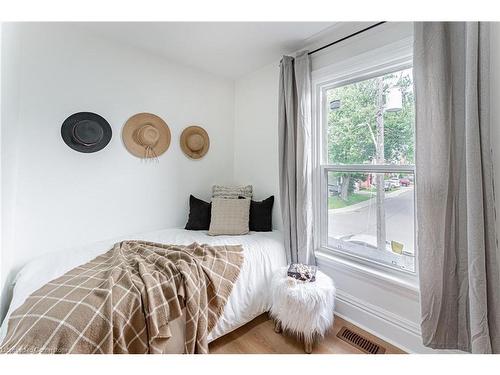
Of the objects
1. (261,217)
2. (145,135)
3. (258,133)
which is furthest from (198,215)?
(258,133)

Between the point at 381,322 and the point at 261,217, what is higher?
the point at 261,217

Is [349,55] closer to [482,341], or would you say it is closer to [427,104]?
[427,104]

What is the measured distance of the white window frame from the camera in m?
1.60


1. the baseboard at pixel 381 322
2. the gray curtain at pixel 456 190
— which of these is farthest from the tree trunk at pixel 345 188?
the baseboard at pixel 381 322

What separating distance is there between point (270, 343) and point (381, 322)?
33.1 inches

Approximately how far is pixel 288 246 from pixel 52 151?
2.14 meters

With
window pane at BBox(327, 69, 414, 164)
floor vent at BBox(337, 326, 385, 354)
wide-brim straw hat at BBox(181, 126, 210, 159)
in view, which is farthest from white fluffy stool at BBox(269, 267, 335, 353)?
wide-brim straw hat at BBox(181, 126, 210, 159)

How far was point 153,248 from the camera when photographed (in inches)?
69.1

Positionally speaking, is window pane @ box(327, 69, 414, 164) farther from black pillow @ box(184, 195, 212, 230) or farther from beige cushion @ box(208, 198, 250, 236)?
black pillow @ box(184, 195, 212, 230)

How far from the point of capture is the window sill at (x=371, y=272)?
156cm

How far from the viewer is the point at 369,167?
1.83 metres

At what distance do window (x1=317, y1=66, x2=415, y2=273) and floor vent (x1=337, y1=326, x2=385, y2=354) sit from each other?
56 cm

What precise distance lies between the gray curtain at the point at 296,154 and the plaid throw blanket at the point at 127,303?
65cm

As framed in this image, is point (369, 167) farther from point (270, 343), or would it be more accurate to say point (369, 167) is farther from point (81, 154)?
point (81, 154)
